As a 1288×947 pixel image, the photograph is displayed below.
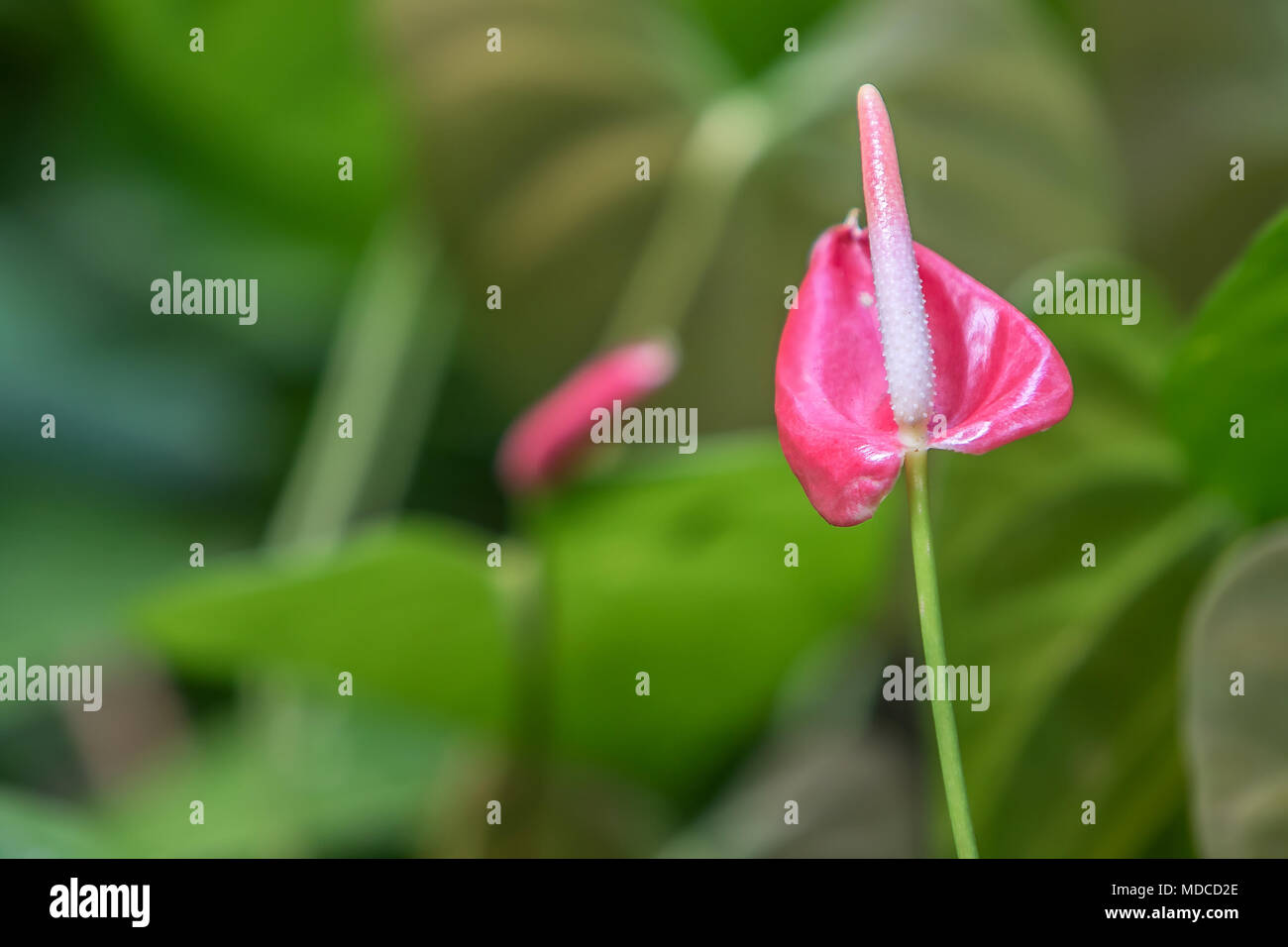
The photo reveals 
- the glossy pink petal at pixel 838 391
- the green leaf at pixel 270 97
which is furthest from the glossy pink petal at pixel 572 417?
the green leaf at pixel 270 97

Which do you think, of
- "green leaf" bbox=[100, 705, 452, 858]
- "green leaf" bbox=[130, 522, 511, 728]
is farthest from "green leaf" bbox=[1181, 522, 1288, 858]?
"green leaf" bbox=[100, 705, 452, 858]

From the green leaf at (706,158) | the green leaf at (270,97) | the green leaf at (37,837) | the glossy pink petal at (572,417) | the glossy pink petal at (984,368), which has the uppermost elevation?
the green leaf at (270,97)

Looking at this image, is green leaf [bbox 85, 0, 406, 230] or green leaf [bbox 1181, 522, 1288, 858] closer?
green leaf [bbox 1181, 522, 1288, 858]

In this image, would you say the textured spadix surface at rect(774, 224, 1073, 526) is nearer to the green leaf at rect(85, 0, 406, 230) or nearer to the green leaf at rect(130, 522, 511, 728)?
the green leaf at rect(130, 522, 511, 728)

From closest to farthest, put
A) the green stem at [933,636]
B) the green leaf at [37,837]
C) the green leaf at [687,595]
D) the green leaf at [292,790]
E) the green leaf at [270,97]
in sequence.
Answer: the green stem at [933,636] → the green leaf at [37,837] → the green leaf at [687,595] → the green leaf at [292,790] → the green leaf at [270,97]

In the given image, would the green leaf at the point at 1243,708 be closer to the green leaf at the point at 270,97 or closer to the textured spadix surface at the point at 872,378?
the textured spadix surface at the point at 872,378

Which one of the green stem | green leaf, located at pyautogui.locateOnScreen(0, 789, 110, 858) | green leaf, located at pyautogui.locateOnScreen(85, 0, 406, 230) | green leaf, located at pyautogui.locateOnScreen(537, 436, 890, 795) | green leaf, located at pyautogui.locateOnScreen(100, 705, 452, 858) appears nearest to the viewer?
the green stem

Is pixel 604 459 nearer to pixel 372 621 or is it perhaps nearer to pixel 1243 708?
pixel 372 621
